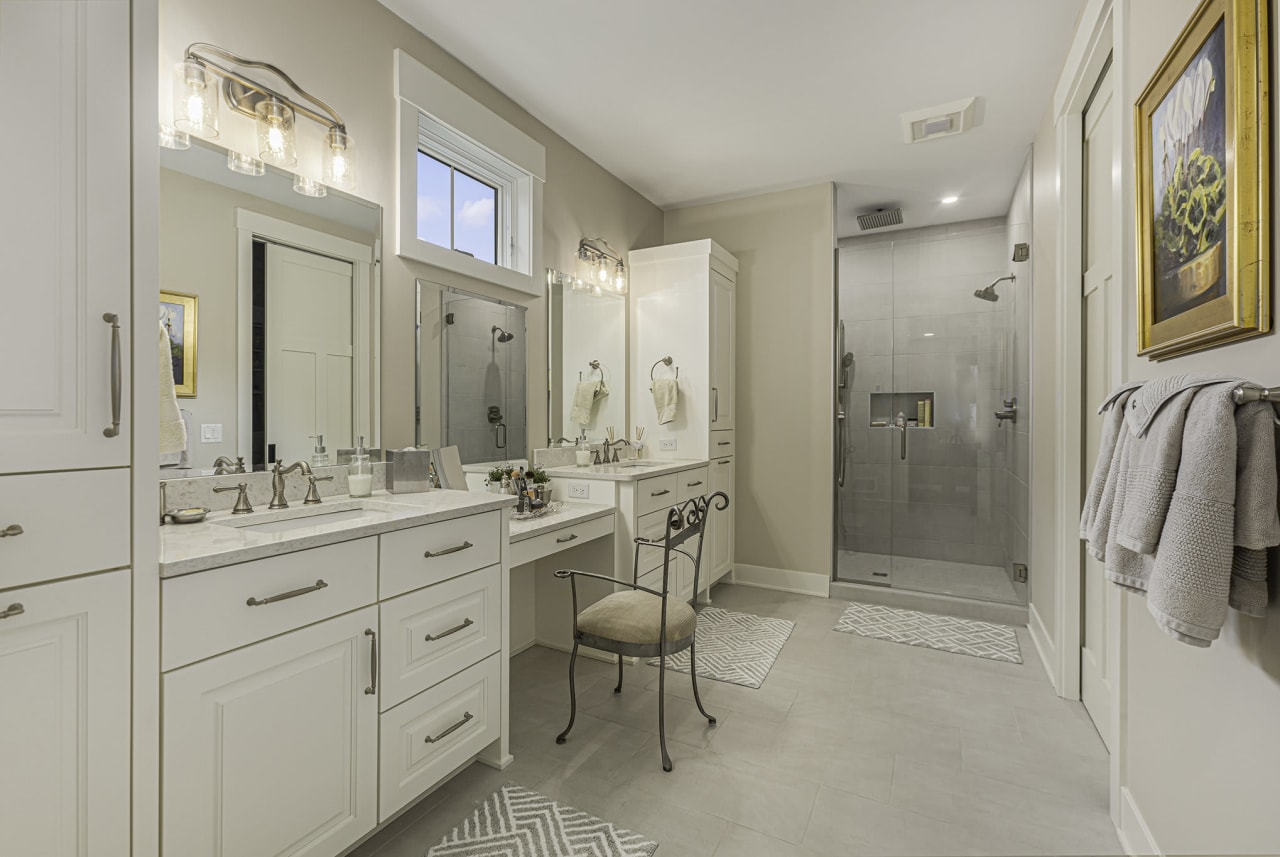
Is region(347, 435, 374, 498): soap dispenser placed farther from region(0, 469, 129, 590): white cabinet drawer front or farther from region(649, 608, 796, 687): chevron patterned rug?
region(649, 608, 796, 687): chevron patterned rug

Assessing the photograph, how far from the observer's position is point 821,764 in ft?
6.56

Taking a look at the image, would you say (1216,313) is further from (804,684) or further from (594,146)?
(594,146)

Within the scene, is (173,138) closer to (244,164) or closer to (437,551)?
(244,164)

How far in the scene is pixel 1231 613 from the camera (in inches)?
42.4

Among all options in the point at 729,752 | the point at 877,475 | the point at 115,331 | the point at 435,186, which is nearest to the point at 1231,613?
the point at 729,752

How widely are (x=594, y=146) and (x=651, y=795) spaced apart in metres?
3.25

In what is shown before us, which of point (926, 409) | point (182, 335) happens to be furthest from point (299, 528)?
point (926, 409)

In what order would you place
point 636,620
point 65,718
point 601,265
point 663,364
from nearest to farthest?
point 65,718 → point 636,620 → point 601,265 → point 663,364

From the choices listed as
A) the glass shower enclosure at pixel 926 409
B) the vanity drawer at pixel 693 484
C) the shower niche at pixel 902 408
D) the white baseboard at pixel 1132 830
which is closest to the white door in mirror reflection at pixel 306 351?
the vanity drawer at pixel 693 484

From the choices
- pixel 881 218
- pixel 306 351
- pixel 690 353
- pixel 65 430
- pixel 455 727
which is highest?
pixel 881 218

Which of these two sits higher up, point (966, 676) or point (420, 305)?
point (420, 305)

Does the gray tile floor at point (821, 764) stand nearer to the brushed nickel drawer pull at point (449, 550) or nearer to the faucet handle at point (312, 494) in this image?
the brushed nickel drawer pull at point (449, 550)

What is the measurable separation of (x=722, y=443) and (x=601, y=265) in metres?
1.41

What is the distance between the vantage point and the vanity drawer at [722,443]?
3.86 metres
